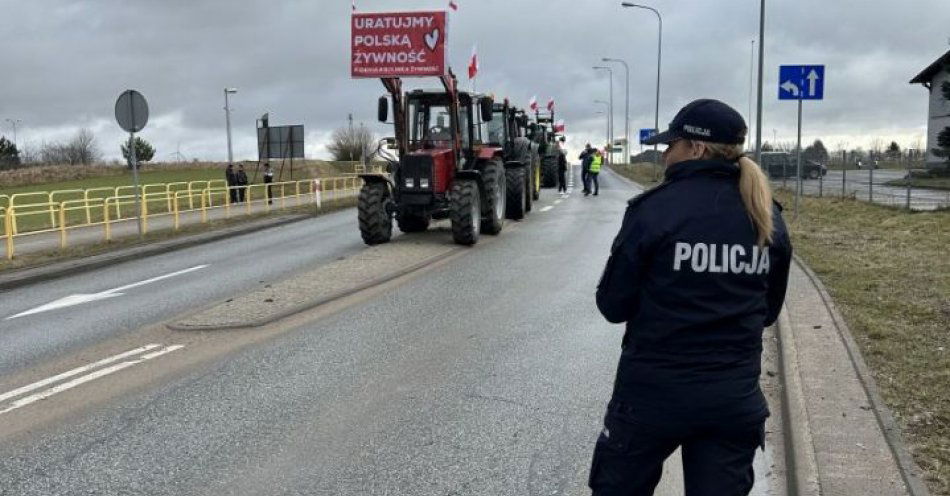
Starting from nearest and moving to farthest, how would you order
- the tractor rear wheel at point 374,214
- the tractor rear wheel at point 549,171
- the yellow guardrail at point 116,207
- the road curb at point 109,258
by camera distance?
the road curb at point 109,258, the tractor rear wheel at point 374,214, the yellow guardrail at point 116,207, the tractor rear wheel at point 549,171

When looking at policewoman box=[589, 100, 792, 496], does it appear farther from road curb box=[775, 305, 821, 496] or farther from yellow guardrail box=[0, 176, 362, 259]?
yellow guardrail box=[0, 176, 362, 259]

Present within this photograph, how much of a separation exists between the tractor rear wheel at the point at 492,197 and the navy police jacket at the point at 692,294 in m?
13.0

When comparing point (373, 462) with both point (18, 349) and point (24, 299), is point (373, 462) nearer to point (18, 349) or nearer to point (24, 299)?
point (18, 349)

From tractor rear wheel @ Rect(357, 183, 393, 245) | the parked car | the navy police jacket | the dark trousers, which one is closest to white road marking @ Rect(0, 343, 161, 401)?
the dark trousers

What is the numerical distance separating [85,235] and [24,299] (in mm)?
8522

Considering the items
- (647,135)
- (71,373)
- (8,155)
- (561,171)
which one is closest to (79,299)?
(71,373)

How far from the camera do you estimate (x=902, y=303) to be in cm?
840

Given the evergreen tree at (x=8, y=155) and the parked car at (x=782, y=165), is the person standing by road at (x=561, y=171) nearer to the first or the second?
the parked car at (x=782, y=165)

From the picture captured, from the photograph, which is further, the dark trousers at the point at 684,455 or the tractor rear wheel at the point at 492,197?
the tractor rear wheel at the point at 492,197

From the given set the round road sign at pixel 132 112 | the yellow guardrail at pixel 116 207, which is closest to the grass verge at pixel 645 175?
the yellow guardrail at pixel 116 207

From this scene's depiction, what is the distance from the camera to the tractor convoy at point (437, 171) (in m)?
14.6

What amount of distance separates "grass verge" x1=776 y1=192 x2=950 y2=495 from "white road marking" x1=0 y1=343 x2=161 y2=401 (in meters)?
5.93

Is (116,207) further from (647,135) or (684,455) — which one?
(684,455)

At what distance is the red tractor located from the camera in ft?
47.9
